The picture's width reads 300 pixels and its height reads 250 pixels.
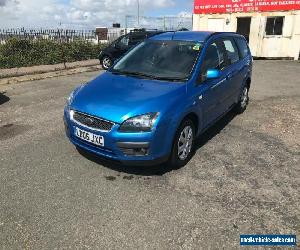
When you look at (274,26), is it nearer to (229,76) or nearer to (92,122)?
(229,76)

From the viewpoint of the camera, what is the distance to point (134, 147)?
154 inches

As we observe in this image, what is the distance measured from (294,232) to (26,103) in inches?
269

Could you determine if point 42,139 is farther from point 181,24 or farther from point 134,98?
point 181,24

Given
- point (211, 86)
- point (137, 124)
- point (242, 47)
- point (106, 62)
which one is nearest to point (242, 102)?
point (242, 47)

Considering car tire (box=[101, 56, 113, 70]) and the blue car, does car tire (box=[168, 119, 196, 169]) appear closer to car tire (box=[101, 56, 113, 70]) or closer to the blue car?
the blue car

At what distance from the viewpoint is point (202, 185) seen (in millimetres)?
4145

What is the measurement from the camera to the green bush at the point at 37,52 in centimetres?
1425

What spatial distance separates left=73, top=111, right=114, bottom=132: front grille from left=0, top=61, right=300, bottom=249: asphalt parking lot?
71cm

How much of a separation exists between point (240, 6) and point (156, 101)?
17.1m

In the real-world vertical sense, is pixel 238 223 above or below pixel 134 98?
below

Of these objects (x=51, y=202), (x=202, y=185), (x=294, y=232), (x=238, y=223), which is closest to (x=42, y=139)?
(x=51, y=202)

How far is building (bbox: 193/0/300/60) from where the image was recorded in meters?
17.7

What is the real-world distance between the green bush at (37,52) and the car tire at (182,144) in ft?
38.2

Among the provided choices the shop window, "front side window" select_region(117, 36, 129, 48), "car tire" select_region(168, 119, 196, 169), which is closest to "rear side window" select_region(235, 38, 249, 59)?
"car tire" select_region(168, 119, 196, 169)
